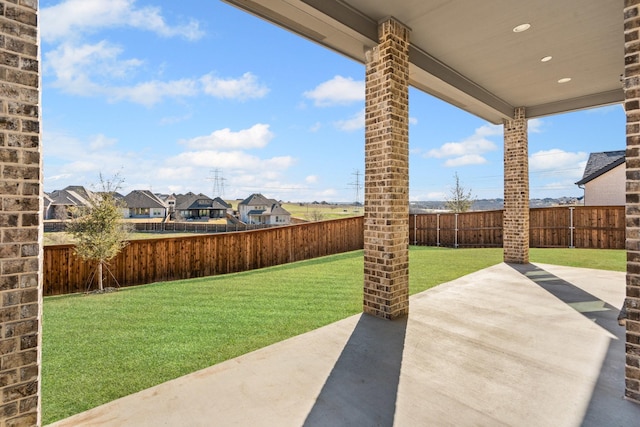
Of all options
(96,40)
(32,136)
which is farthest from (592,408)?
(96,40)

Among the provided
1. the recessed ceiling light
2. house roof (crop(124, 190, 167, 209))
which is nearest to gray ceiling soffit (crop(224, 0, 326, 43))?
the recessed ceiling light

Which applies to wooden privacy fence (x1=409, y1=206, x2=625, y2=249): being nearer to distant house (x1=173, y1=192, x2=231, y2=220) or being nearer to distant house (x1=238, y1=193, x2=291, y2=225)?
distant house (x1=238, y1=193, x2=291, y2=225)

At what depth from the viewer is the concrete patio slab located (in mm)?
2043

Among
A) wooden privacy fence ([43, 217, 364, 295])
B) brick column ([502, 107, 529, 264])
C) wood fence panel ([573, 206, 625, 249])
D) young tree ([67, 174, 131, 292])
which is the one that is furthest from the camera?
wood fence panel ([573, 206, 625, 249])

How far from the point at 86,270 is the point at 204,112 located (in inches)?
800

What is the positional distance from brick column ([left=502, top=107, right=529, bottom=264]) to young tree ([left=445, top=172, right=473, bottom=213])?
620 inches

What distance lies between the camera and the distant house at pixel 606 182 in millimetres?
16969

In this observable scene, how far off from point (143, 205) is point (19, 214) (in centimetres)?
4927

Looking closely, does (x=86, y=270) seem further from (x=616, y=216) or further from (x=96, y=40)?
(x=616, y=216)

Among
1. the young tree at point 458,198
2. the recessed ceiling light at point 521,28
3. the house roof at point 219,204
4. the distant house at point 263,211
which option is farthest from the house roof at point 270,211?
the recessed ceiling light at point 521,28

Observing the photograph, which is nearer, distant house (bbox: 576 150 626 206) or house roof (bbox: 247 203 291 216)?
distant house (bbox: 576 150 626 206)

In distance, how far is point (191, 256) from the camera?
816 cm

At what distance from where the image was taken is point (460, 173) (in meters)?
23.2

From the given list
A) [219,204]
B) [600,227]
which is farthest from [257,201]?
[600,227]
